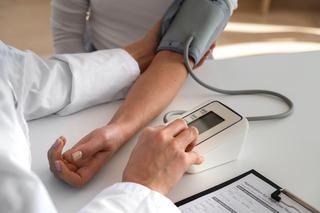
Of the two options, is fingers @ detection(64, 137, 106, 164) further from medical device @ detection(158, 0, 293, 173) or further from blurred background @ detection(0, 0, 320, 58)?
blurred background @ detection(0, 0, 320, 58)

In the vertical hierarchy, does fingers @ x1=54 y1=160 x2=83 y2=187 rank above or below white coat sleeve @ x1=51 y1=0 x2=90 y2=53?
below

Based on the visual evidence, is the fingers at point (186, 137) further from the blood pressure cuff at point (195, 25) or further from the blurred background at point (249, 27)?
the blurred background at point (249, 27)

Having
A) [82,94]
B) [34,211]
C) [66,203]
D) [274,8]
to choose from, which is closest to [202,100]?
[82,94]

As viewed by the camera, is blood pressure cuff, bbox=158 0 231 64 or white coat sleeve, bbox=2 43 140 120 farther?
blood pressure cuff, bbox=158 0 231 64

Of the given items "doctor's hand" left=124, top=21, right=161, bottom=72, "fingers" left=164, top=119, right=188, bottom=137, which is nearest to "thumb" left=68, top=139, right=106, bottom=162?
"fingers" left=164, top=119, right=188, bottom=137

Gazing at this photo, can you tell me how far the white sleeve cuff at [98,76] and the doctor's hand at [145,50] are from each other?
36mm

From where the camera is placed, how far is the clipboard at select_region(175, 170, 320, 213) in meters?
0.55

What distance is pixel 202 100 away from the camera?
79 cm

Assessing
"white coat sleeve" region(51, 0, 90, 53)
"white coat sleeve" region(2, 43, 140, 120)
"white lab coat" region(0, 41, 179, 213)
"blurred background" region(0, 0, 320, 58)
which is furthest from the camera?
"blurred background" region(0, 0, 320, 58)

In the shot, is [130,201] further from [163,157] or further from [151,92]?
[151,92]

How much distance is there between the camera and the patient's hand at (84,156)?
0.59m

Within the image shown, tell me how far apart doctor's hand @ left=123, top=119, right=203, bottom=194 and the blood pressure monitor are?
2cm

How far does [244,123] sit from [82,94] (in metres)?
0.28

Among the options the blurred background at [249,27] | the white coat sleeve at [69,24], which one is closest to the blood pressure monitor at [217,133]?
the white coat sleeve at [69,24]
